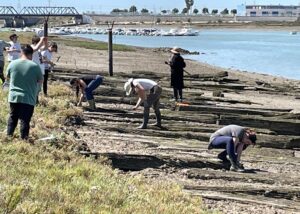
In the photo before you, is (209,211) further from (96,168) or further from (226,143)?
(226,143)

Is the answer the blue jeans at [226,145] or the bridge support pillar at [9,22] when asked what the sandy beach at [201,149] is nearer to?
the blue jeans at [226,145]

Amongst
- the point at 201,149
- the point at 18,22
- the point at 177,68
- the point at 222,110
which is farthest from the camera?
the point at 18,22

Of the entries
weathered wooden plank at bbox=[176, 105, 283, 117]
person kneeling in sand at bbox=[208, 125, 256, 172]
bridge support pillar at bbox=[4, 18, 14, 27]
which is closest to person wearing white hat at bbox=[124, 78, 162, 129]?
weathered wooden plank at bbox=[176, 105, 283, 117]

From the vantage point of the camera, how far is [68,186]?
26.4 feet

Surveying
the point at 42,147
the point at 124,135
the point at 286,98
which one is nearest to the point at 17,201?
the point at 42,147

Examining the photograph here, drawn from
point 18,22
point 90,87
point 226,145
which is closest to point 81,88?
point 90,87

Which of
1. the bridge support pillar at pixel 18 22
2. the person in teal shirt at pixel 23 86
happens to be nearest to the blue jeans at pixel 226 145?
the person in teal shirt at pixel 23 86

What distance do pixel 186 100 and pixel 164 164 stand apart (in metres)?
8.88

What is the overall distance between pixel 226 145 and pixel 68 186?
4.50 metres

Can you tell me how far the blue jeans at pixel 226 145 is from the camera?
11.6m

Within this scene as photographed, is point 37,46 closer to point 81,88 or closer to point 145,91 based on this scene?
point 145,91

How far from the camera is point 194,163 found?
11.8 m

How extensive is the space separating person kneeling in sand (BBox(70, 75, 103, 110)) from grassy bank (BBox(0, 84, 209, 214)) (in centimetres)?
580

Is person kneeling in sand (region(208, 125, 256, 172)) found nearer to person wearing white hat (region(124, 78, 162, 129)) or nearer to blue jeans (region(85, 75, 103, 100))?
person wearing white hat (region(124, 78, 162, 129))
